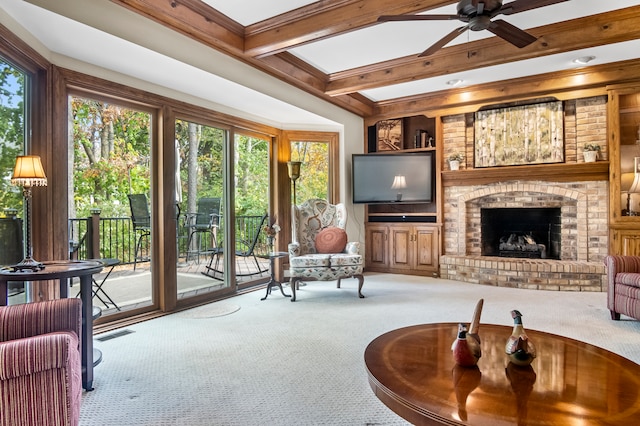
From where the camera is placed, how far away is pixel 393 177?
6.03 m

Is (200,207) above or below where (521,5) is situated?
below

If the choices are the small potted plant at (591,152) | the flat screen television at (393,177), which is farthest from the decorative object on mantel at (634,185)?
the flat screen television at (393,177)

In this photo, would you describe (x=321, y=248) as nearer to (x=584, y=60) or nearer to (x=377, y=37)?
(x=377, y=37)

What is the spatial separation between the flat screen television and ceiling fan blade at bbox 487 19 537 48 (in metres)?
2.98

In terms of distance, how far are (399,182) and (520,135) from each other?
1831 mm

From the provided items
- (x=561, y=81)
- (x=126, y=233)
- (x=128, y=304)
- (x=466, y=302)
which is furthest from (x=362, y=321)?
(x=561, y=81)

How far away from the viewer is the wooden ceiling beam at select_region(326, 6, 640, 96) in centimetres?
355

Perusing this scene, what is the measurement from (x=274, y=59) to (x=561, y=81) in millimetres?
3758

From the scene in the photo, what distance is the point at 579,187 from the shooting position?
16.6ft

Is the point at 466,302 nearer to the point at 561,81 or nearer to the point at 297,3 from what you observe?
the point at 561,81

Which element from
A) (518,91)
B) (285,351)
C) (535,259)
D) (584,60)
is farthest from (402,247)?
(285,351)

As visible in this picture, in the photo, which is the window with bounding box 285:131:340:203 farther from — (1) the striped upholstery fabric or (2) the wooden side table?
(1) the striped upholstery fabric

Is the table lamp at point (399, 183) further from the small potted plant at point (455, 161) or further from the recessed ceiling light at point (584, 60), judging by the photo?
the recessed ceiling light at point (584, 60)

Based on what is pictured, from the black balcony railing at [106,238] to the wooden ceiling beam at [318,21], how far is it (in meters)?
2.12
